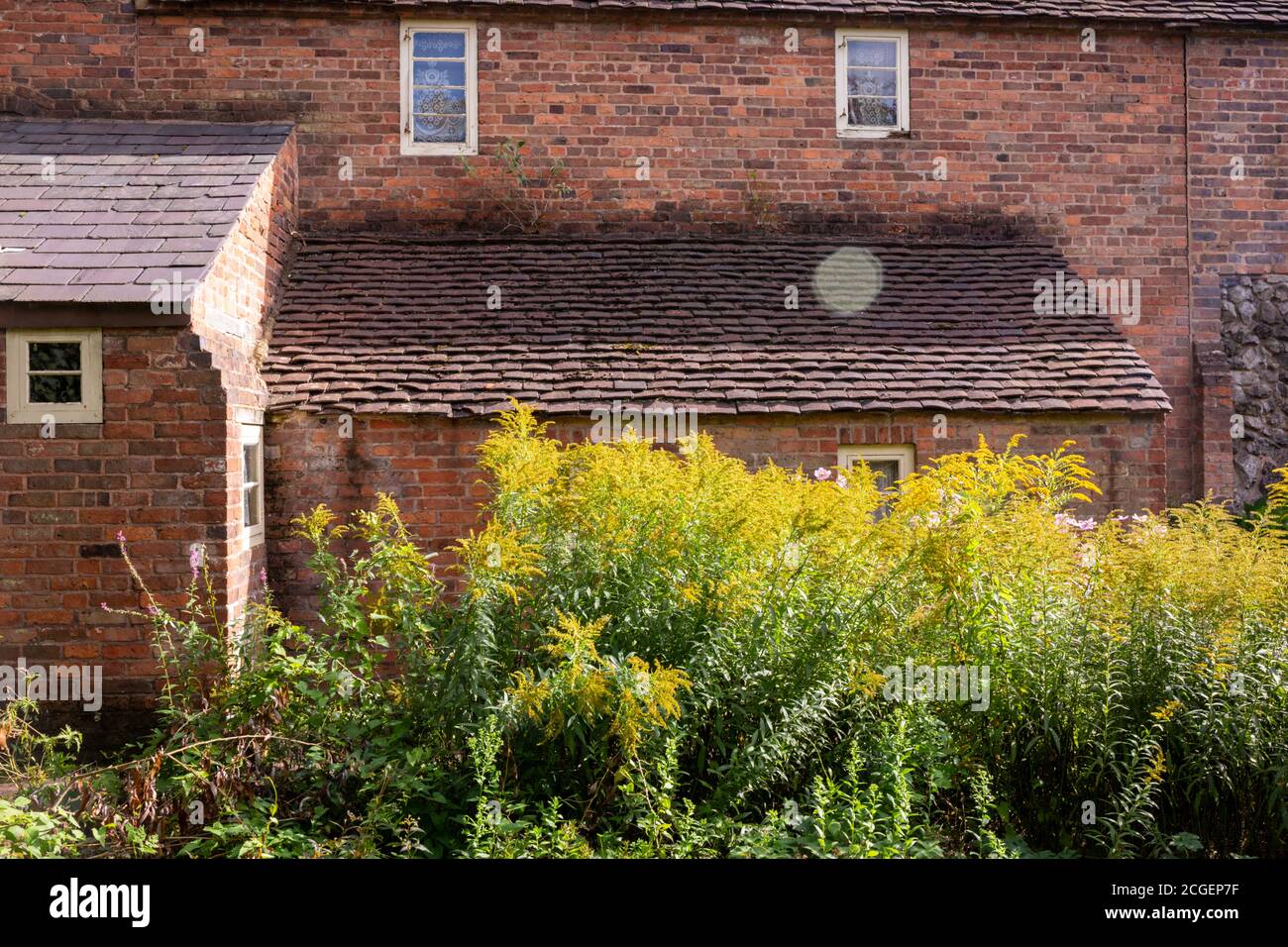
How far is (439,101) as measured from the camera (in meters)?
10.8

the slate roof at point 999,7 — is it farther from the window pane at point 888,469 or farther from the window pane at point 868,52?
the window pane at point 888,469

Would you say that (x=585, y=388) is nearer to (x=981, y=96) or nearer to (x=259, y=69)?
(x=259, y=69)

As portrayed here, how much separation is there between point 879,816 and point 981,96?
9124 mm

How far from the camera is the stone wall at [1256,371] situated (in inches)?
448

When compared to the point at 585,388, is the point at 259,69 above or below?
above

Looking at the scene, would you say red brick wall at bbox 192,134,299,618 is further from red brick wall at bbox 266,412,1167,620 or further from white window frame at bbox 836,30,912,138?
white window frame at bbox 836,30,912,138

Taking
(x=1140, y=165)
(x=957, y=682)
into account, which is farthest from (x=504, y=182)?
(x=957, y=682)

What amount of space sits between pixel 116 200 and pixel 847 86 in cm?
740

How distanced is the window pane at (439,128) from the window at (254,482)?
403 centimetres

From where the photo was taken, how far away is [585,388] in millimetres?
8891

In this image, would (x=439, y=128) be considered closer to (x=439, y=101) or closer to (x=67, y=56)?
(x=439, y=101)

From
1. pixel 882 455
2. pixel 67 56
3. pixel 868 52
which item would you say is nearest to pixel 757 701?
pixel 882 455

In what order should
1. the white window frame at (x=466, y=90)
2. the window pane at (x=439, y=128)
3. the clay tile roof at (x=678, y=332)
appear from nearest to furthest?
the clay tile roof at (x=678, y=332), the white window frame at (x=466, y=90), the window pane at (x=439, y=128)

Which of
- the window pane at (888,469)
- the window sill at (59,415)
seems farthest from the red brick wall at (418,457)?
the window sill at (59,415)
